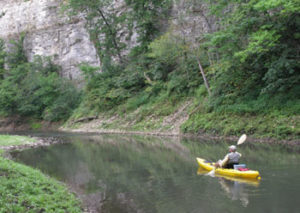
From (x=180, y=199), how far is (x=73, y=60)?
4204cm

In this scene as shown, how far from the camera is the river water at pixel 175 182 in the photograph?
6.12 metres

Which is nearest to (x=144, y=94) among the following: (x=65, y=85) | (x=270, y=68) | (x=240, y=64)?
(x=240, y=64)

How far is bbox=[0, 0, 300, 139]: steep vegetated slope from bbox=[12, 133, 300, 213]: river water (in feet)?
11.7

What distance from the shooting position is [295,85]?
14734 millimetres

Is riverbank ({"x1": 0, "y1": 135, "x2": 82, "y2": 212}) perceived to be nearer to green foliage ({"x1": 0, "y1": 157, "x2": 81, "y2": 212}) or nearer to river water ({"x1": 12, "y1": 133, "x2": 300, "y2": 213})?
green foliage ({"x1": 0, "y1": 157, "x2": 81, "y2": 212})

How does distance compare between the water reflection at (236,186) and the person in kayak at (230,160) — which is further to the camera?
the person in kayak at (230,160)

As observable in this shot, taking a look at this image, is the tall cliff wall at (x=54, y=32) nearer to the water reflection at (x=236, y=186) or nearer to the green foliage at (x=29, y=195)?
the water reflection at (x=236, y=186)

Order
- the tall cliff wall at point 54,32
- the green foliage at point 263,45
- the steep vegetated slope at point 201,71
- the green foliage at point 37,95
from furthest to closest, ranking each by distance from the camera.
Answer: the tall cliff wall at point 54,32, the green foliage at point 37,95, the steep vegetated slope at point 201,71, the green foliage at point 263,45

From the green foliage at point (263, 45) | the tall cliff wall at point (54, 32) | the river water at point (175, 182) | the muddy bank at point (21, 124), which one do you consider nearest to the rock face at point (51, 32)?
the tall cliff wall at point (54, 32)

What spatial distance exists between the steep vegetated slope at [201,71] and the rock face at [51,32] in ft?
29.5

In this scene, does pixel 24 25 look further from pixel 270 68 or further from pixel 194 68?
pixel 270 68

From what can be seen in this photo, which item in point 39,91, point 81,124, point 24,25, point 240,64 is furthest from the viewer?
point 24,25

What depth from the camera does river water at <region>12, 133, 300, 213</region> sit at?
241 inches

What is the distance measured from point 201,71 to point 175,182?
14071mm
